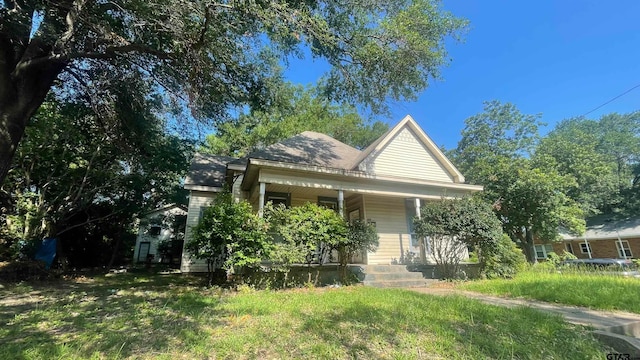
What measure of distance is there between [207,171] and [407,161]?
31.6 ft

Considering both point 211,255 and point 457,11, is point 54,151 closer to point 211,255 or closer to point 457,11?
point 211,255

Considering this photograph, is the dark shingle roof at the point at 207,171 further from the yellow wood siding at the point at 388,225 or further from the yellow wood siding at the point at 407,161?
the yellow wood siding at the point at 407,161

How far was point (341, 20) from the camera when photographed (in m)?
8.34

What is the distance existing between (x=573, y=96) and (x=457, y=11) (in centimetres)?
1412

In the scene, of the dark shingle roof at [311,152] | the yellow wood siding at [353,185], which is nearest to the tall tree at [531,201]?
the yellow wood siding at [353,185]

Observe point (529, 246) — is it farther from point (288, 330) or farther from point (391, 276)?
point (288, 330)

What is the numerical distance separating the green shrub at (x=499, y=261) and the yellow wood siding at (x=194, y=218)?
10.8 m

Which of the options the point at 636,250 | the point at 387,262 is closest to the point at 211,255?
the point at 387,262

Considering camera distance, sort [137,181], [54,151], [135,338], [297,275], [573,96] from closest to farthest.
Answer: [135,338], [297,275], [54,151], [137,181], [573,96]

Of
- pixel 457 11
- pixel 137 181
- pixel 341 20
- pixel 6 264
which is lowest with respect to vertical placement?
pixel 6 264

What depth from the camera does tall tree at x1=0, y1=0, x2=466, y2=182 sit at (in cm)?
596

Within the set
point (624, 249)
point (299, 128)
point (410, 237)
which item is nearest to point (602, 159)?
point (624, 249)

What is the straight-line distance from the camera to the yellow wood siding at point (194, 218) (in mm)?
12227

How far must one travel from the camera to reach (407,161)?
12.4 m
